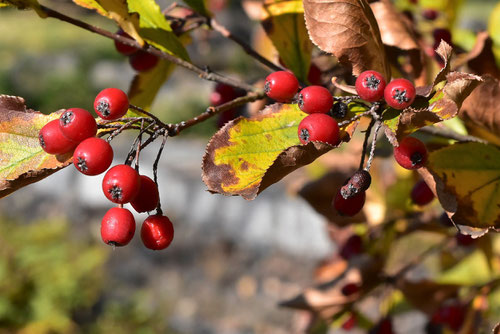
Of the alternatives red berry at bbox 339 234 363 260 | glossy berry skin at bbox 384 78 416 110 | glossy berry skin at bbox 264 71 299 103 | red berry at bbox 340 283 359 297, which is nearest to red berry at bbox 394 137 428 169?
glossy berry skin at bbox 384 78 416 110

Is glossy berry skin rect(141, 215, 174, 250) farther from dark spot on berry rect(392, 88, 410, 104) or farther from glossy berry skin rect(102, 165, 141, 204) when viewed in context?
dark spot on berry rect(392, 88, 410, 104)

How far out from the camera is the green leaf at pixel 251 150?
637 millimetres

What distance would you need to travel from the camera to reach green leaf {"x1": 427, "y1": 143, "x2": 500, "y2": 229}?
0.71 metres

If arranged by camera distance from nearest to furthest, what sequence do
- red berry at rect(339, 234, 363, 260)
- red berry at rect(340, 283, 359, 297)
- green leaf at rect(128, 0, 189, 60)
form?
1. green leaf at rect(128, 0, 189, 60)
2. red berry at rect(340, 283, 359, 297)
3. red berry at rect(339, 234, 363, 260)

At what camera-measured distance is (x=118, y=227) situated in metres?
0.69

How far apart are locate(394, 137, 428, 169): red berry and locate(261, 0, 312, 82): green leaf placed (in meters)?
0.30

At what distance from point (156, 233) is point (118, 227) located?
0.05 m

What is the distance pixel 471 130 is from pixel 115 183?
57 cm

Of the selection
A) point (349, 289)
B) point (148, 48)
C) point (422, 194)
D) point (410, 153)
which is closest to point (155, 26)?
point (148, 48)

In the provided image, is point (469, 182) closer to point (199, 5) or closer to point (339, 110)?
point (339, 110)

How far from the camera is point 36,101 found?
1085 cm

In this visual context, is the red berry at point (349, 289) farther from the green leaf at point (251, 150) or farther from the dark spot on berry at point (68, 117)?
the dark spot on berry at point (68, 117)

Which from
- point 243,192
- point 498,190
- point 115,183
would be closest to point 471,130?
point 498,190

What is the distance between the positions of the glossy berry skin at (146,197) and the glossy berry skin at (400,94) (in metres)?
0.29
